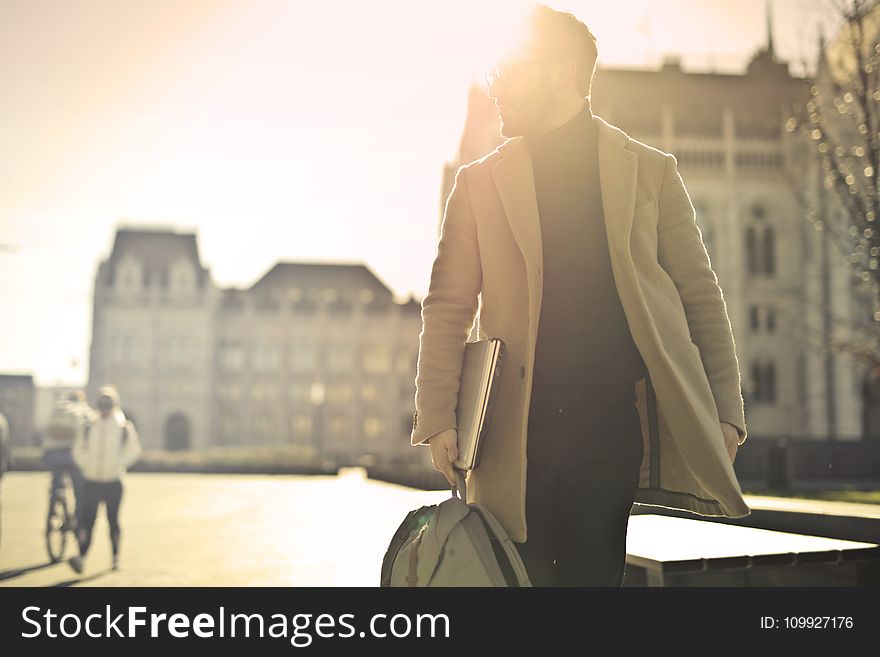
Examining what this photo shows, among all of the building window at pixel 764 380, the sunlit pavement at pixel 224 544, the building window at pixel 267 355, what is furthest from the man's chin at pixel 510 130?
the building window at pixel 267 355

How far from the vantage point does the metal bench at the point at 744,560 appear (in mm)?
3443

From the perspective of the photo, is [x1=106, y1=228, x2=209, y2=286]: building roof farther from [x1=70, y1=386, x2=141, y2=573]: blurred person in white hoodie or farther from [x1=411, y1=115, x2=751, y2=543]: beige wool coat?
[x1=411, y1=115, x2=751, y2=543]: beige wool coat

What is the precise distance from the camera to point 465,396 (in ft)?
8.39

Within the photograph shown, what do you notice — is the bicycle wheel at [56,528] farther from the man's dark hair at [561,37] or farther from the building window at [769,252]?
the building window at [769,252]

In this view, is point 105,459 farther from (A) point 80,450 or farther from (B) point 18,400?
(B) point 18,400

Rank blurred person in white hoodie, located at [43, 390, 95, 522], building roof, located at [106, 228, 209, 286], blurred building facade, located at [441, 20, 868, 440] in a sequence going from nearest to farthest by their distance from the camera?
blurred person in white hoodie, located at [43, 390, 95, 522], blurred building facade, located at [441, 20, 868, 440], building roof, located at [106, 228, 209, 286]

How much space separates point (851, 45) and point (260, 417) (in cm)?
6593

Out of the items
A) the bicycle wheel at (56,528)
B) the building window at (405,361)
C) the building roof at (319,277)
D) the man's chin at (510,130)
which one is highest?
the building roof at (319,277)

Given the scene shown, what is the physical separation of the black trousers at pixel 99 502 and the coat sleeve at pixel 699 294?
Result: 335 inches

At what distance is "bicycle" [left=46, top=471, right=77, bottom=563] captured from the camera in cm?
1046

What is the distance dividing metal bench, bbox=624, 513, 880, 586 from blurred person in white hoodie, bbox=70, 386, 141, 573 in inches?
273

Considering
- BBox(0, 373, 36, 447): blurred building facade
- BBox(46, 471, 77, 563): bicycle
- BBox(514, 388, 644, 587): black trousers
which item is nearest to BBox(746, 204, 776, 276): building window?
BBox(46, 471, 77, 563): bicycle
